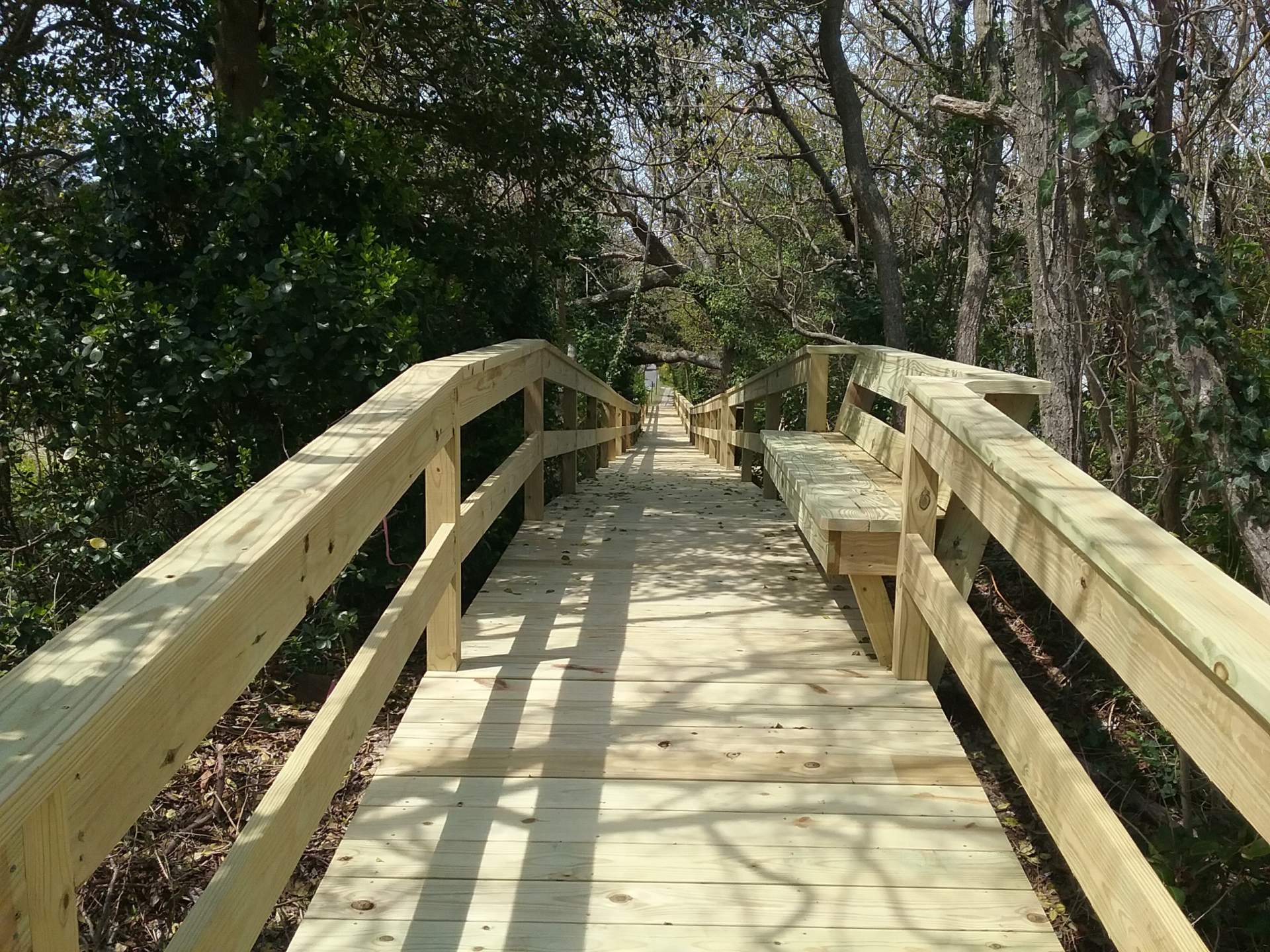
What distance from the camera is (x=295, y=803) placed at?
5.14 feet

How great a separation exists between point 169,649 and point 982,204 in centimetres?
784

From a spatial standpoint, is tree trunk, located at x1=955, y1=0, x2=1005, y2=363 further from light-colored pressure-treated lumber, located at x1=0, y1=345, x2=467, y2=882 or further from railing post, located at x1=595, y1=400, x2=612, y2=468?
light-colored pressure-treated lumber, located at x1=0, y1=345, x2=467, y2=882

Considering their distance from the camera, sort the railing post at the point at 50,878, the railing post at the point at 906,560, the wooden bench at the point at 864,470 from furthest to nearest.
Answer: the wooden bench at the point at 864,470 → the railing post at the point at 906,560 → the railing post at the point at 50,878

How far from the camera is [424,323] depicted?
4.98 meters

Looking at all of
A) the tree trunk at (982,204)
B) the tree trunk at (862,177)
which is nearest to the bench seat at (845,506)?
the tree trunk at (982,204)

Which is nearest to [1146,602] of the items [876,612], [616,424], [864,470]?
A: [876,612]

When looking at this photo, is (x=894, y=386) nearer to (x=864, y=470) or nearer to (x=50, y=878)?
(x=864, y=470)

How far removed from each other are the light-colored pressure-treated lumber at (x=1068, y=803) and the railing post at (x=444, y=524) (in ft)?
4.87

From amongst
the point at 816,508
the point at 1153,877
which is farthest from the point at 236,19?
the point at 1153,877

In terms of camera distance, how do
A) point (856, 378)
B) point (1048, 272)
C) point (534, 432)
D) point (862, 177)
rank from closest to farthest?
point (1048, 272) → point (534, 432) → point (856, 378) → point (862, 177)

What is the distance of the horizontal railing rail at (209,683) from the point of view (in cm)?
88

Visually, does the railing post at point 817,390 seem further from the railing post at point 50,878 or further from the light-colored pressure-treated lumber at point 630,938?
the railing post at point 50,878

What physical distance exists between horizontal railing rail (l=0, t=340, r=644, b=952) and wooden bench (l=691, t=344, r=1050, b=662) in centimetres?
141

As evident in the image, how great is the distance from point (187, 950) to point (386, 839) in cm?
106
